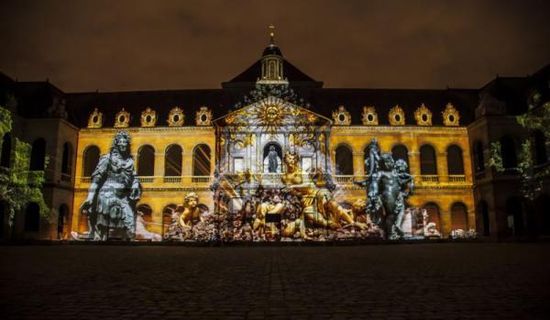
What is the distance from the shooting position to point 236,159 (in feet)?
127

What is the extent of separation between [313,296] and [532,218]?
114ft

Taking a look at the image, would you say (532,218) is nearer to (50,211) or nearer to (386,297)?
(386,297)

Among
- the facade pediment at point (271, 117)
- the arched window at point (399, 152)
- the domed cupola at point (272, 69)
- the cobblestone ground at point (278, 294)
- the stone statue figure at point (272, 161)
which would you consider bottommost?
the cobblestone ground at point (278, 294)

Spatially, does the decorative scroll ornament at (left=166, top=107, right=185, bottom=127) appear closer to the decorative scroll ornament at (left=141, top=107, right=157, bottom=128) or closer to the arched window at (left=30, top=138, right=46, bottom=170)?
the decorative scroll ornament at (left=141, top=107, right=157, bottom=128)

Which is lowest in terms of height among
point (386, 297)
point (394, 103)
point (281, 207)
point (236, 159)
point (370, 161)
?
point (386, 297)

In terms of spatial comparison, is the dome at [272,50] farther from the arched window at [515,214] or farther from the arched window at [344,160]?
the arched window at [515,214]

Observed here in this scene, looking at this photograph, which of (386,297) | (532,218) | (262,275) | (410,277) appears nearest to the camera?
(386,297)

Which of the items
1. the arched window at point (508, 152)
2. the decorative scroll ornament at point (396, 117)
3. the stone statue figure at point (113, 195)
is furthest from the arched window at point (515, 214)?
the stone statue figure at point (113, 195)

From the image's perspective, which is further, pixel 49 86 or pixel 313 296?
pixel 49 86

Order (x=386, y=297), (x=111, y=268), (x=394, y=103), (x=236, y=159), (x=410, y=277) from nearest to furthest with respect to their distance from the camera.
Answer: (x=386, y=297) < (x=410, y=277) < (x=111, y=268) < (x=236, y=159) < (x=394, y=103)

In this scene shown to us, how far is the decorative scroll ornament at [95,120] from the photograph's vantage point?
4112cm

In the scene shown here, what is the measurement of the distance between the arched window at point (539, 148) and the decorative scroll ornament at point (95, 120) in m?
37.8

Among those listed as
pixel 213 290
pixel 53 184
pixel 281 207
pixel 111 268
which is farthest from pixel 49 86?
pixel 213 290

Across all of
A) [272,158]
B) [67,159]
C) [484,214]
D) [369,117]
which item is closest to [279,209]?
[272,158]
